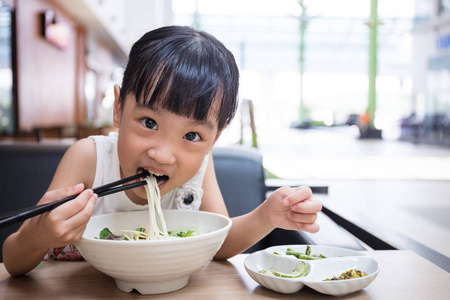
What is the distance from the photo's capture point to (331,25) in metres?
17.2

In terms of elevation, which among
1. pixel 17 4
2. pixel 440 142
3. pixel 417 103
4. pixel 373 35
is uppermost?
pixel 373 35

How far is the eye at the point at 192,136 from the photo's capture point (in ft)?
2.74

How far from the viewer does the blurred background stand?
473cm

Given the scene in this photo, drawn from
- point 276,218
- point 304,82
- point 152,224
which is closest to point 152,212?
point 152,224

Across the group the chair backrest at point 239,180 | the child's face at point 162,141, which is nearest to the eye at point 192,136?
the child's face at point 162,141

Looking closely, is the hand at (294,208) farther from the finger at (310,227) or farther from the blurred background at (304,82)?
the blurred background at (304,82)

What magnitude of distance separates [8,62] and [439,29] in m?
14.0

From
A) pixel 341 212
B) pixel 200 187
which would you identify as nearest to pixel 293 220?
pixel 200 187

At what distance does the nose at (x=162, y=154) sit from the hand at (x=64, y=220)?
0.15 m

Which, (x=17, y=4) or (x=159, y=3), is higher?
(x=159, y=3)

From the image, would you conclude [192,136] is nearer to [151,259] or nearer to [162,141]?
[162,141]

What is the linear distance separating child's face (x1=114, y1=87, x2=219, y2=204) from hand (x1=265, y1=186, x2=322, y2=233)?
0.17 m

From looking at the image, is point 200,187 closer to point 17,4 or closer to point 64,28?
point 17,4

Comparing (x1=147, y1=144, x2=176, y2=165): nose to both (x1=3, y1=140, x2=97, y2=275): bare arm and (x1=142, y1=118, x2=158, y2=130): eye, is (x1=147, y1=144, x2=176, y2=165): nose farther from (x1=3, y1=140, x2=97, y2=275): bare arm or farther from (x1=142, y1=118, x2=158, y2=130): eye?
(x1=3, y1=140, x2=97, y2=275): bare arm
